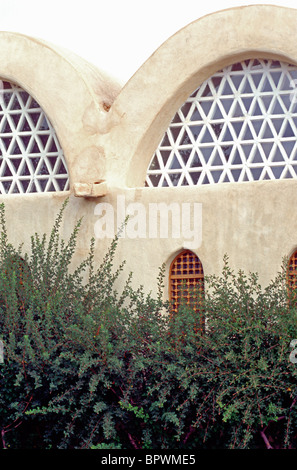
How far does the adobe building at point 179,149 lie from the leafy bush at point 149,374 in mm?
1726

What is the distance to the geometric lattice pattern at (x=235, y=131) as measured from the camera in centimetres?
1192

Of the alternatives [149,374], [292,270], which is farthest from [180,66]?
[149,374]

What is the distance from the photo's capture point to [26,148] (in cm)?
1358

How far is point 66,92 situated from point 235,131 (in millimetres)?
2814

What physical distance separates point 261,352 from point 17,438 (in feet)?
11.4

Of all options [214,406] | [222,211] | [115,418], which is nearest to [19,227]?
[222,211]

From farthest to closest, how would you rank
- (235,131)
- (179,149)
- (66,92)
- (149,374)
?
1. (66,92)
2. (179,149)
3. (235,131)
4. (149,374)

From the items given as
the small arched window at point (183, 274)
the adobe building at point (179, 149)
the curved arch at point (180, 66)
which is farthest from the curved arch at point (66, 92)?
the small arched window at point (183, 274)

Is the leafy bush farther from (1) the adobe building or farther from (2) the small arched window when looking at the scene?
(1) the adobe building

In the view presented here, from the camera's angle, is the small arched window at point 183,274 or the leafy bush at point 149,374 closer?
the leafy bush at point 149,374

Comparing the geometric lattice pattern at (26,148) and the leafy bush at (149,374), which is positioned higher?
the geometric lattice pattern at (26,148)

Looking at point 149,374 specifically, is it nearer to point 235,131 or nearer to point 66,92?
point 235,131

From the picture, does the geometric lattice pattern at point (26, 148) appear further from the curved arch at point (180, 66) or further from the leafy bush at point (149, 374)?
the leafy bush at point (149, 374)

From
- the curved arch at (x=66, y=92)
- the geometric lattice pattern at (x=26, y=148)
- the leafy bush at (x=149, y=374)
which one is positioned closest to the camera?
the leafy bush at (x=149, y=374)
